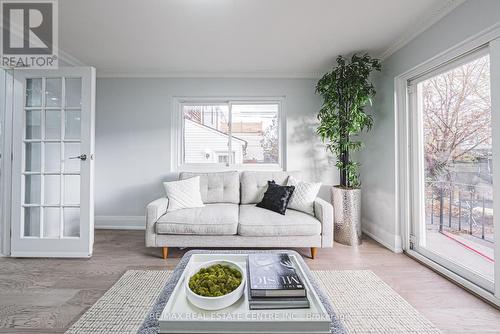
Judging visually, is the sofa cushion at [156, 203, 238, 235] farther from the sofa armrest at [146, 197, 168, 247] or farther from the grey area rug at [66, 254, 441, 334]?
the grey area rug at [66, 254, 441, 334]

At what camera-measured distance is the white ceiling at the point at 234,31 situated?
204 cm

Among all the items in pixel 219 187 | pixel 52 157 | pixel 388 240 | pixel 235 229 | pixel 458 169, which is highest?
pixel 52 157

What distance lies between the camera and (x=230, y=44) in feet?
8.87

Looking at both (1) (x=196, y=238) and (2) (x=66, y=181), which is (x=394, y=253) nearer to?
(1) (x=196, y=238)

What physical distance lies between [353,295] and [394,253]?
3.95ft

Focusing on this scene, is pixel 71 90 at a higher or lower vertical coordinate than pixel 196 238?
higher

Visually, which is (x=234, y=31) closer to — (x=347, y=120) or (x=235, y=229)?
(x=347, y=120)

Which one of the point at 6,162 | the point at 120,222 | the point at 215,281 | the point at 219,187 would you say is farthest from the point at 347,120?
the point at 6,162

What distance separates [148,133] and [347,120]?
9.36 feet

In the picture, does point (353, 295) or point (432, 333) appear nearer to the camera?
point (432, 333)

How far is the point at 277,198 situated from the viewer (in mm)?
2789

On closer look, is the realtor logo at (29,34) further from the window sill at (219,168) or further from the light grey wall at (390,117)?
the light grey wall at (390,117)

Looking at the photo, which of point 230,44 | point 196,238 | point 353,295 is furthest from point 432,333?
point 230,44

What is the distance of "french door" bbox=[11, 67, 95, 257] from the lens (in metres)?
2.52
